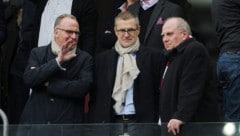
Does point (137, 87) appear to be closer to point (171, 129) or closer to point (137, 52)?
point (137, 52)

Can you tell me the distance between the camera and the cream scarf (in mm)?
7664

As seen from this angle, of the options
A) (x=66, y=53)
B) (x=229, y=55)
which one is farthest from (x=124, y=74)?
(x=229, y=55)

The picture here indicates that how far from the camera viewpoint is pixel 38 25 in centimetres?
877

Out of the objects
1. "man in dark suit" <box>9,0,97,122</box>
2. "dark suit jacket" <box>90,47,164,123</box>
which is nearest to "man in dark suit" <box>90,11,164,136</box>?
"dark suit jacket" <box>90,47,164,123</box>

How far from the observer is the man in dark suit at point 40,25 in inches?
335

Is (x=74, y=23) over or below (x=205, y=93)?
over

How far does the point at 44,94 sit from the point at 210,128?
1745mm

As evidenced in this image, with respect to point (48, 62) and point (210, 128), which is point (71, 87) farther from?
point (210, 128)

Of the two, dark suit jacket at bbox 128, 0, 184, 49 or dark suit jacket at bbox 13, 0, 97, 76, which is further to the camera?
dark suit jacket at bbox 13, 0, 97, 76

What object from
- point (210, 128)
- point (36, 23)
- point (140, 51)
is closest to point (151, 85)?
point (140, 51)

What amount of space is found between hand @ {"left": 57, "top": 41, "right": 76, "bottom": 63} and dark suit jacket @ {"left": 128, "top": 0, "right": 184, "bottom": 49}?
0.86m

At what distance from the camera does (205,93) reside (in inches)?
285

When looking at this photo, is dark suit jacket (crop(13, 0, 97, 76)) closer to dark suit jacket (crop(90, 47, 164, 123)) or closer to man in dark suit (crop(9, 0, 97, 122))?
man in dark suit (crop(9, 0, 97, 122))

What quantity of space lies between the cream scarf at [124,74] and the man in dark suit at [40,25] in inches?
28.6
